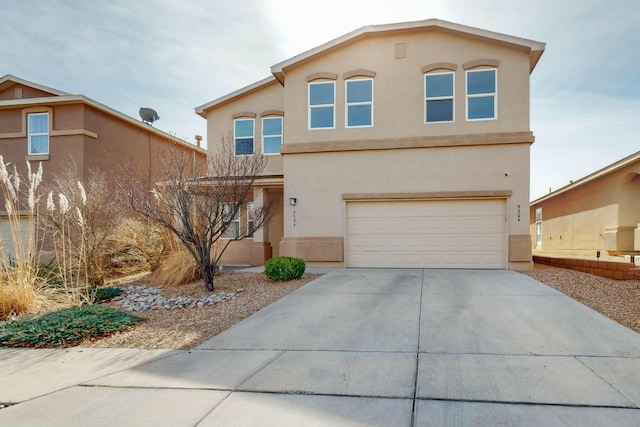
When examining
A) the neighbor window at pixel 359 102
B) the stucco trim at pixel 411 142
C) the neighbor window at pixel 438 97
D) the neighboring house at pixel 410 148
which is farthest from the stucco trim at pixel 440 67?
the stucco trim at pixel 411 142

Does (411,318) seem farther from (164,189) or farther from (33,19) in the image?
(33,19)

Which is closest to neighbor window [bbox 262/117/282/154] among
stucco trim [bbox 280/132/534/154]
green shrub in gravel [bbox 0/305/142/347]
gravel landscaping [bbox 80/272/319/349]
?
stucco trim [bbox 280/132/534/154]

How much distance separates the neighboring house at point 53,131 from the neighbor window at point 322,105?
16.7 ft

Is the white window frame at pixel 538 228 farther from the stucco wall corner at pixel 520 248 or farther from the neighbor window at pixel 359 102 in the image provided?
the neighbor window at pixel 359 102

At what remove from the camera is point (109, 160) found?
16734 mm

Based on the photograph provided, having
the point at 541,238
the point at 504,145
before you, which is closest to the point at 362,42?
the point at 504,145

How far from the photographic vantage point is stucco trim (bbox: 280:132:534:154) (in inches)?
464

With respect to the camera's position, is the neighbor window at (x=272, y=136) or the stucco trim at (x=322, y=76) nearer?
the stucco trim at (x=322, y=76)

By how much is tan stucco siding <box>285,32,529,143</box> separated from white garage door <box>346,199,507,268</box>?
2423 millimetres

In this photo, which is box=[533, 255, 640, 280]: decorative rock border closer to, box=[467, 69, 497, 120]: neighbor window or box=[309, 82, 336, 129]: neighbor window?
box=[467, 69, 497, 120]: neighbor window

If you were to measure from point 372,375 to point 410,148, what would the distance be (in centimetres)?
941

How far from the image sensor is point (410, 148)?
12453 mm

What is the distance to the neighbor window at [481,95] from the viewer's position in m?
12.1

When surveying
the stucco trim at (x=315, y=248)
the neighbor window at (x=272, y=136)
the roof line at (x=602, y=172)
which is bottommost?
the stucco trim at (x=315, y=248)
